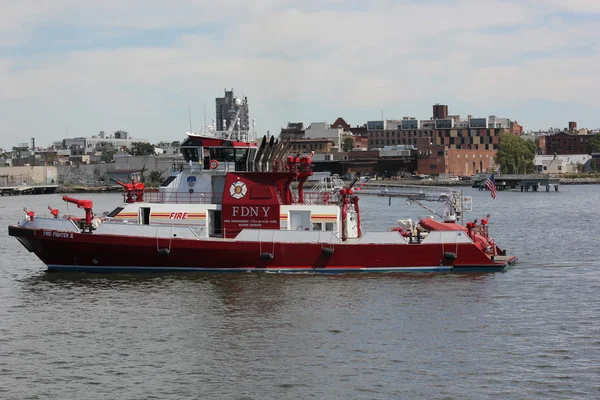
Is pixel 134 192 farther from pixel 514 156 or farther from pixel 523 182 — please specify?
pixel 514 156

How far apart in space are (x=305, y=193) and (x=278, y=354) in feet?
52.3

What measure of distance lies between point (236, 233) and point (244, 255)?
120 cm

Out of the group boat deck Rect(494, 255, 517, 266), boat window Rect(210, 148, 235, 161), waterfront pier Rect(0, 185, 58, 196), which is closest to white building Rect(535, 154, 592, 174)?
waterfront pier Rect(0, 185, 58, 196)

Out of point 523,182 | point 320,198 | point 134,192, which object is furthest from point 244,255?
point 523,182

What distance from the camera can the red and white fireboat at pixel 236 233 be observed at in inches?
1451

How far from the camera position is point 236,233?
3759cm

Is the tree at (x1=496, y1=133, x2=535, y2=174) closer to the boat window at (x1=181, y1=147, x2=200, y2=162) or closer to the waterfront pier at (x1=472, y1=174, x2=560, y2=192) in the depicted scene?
the waterfront pier at (x1=472, y1=174, x2=560, y2=192)

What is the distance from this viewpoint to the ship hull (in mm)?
36750

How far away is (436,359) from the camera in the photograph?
24.8 m

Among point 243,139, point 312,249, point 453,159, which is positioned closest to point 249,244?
point 312,249

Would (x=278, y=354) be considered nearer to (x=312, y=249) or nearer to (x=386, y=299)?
(x=386, y=299)

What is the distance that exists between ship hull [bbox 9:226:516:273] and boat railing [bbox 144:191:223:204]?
2454mm

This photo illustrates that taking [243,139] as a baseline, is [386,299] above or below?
below

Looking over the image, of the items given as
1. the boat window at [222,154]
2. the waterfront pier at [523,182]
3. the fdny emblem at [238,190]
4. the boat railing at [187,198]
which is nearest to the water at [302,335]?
the fdny emblem at [238,190]
